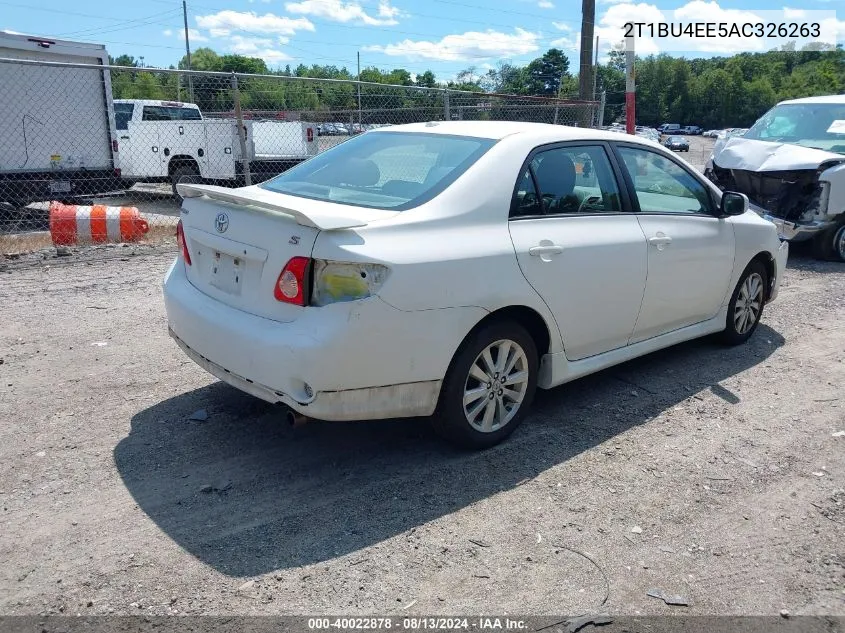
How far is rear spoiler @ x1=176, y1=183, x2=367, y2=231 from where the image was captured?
133 inches

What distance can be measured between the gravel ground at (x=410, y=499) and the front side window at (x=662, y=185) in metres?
1.20

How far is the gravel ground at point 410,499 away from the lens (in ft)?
9.61

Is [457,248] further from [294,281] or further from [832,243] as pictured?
[832,243]

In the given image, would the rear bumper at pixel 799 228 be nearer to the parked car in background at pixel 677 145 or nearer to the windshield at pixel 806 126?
the windshield at pixel 806 126

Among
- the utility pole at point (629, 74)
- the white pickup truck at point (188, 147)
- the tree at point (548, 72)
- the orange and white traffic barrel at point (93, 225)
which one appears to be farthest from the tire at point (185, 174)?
the tree at point (548, 72)

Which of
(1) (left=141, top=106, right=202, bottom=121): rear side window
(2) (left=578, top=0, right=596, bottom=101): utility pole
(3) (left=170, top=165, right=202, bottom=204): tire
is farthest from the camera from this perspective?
(2) (left=578, top=0, right=596, bottom=101): utility pole

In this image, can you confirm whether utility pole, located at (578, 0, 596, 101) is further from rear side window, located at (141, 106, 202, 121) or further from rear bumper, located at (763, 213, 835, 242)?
rear side window, located at (141, 106, 202, 121)

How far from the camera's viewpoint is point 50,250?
8.39m

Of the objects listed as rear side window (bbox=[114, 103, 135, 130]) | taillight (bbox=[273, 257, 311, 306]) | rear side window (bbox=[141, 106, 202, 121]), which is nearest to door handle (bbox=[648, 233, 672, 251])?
taillight (bbox=[273, 257, 311, 306])

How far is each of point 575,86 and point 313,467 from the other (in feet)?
159

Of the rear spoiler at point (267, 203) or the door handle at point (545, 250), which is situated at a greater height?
the rear spoiler at point (267, 203)

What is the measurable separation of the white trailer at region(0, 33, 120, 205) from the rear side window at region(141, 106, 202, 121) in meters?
1.87

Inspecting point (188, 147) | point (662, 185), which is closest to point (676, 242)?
point (662, 185)

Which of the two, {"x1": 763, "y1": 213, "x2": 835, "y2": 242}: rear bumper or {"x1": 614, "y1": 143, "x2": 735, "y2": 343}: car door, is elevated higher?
{"x1": 614, "y1": 143, "x2": 735, "y2": 343}: car door
